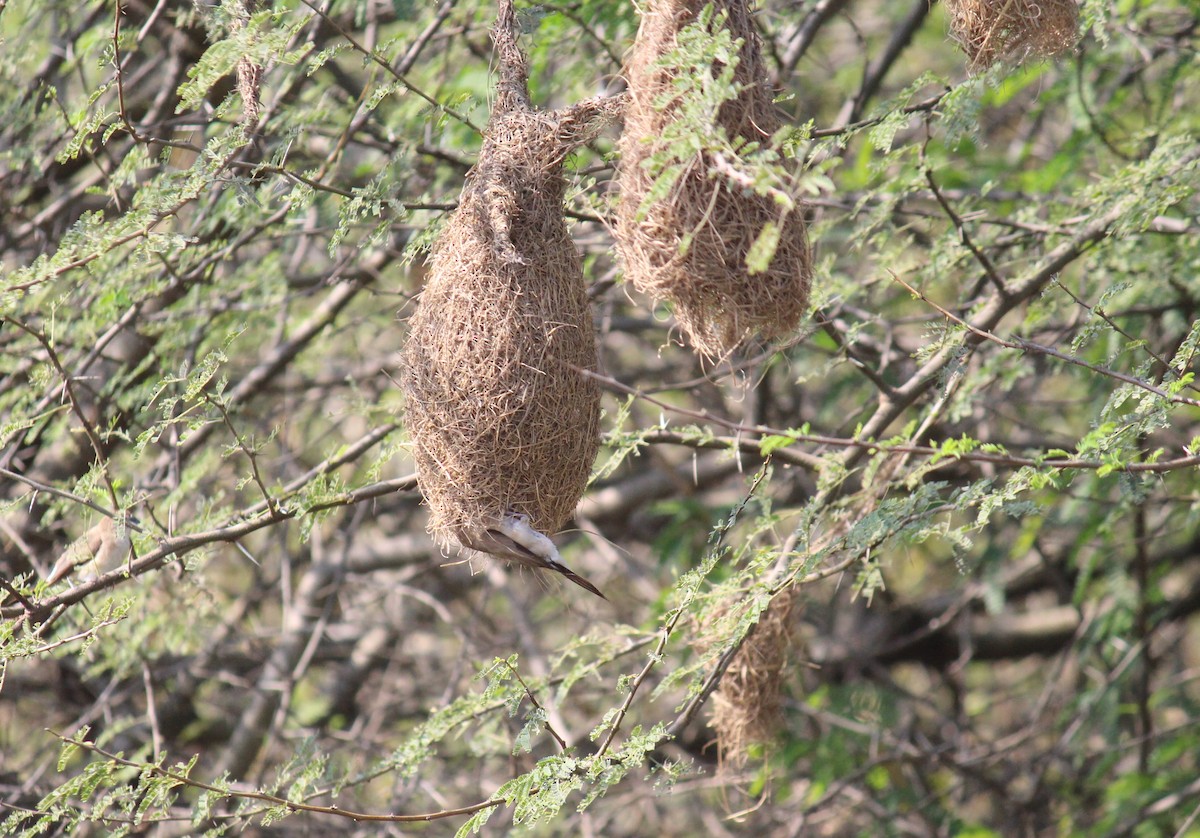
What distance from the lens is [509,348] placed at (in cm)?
215

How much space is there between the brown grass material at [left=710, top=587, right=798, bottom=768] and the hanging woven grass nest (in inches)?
38.1

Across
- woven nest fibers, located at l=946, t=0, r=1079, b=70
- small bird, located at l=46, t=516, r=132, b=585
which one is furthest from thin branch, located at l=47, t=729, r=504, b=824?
woven nest fibers, located at l=946, t=0, r=1079, b=70

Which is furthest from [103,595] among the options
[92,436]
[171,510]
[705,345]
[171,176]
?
[705,345]

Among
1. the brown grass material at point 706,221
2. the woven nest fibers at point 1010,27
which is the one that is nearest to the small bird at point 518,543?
the brown grass material at point 706,221

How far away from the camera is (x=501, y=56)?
2.26 meters

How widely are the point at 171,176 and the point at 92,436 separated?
57cm

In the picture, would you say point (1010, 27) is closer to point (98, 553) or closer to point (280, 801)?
point (280, 801)

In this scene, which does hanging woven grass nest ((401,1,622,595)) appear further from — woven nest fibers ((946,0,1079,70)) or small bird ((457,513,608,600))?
woven nest fibers ((946,0,1079,70))

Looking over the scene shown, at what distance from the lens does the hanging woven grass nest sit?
2.16m

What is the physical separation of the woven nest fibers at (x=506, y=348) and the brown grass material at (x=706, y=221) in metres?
0.19

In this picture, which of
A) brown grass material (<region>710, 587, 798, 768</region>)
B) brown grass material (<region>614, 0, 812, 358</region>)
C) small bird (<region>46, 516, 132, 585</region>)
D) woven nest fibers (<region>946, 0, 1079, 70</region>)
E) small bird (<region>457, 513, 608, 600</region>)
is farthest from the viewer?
brown grass material (<region>710, 587, 798, 768</region>)

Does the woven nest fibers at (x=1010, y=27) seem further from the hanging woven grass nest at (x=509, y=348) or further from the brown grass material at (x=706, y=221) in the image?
the hanging woven grass nest at (x=509, y=348)

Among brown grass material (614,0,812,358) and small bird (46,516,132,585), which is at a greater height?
brown grass material (614,0,812,358)

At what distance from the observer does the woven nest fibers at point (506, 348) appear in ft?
7.09
